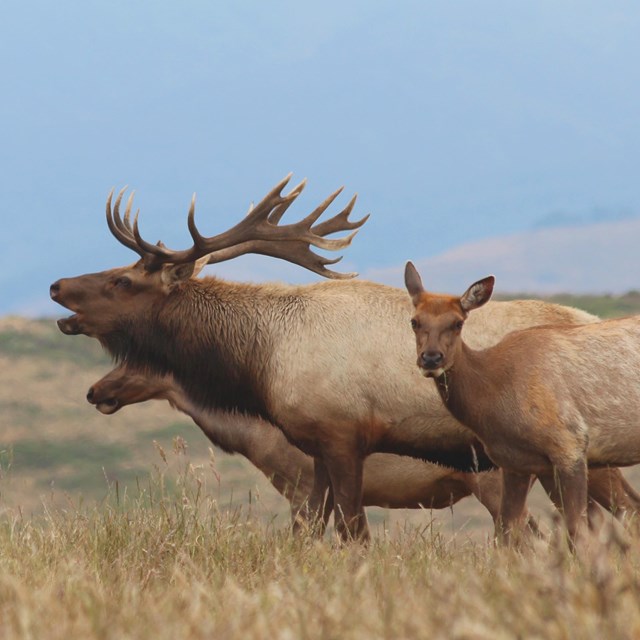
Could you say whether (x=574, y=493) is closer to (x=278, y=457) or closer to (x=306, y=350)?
(x=306, y=350)

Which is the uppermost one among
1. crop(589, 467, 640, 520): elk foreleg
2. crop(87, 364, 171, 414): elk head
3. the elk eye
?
the elk eye

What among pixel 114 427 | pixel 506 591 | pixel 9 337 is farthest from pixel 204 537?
pixel 9 337

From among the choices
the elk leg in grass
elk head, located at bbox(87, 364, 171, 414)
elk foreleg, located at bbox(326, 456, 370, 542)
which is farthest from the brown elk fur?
the elk leg in grass

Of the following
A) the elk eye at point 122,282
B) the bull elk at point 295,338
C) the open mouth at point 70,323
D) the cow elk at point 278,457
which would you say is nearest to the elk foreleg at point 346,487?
the bull elk at point 295,338

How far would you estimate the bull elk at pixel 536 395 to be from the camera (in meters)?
7.36

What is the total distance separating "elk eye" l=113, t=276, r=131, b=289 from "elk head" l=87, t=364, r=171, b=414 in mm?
655

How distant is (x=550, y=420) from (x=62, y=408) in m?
15.8

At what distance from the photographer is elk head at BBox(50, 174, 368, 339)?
376 inches

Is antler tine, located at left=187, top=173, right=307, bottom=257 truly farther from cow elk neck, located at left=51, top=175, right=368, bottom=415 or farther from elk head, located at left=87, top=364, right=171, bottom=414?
elk head, located at left=87, top=364, right=171, bottom=414

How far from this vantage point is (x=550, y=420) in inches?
293

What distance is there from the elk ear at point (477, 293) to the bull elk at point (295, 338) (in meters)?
1.09

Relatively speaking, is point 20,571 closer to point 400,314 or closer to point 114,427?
point 400,314

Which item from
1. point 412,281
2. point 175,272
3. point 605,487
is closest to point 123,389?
point 175,272

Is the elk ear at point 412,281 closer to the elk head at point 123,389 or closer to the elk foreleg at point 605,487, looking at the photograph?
the elk foreleg at point 605,487
